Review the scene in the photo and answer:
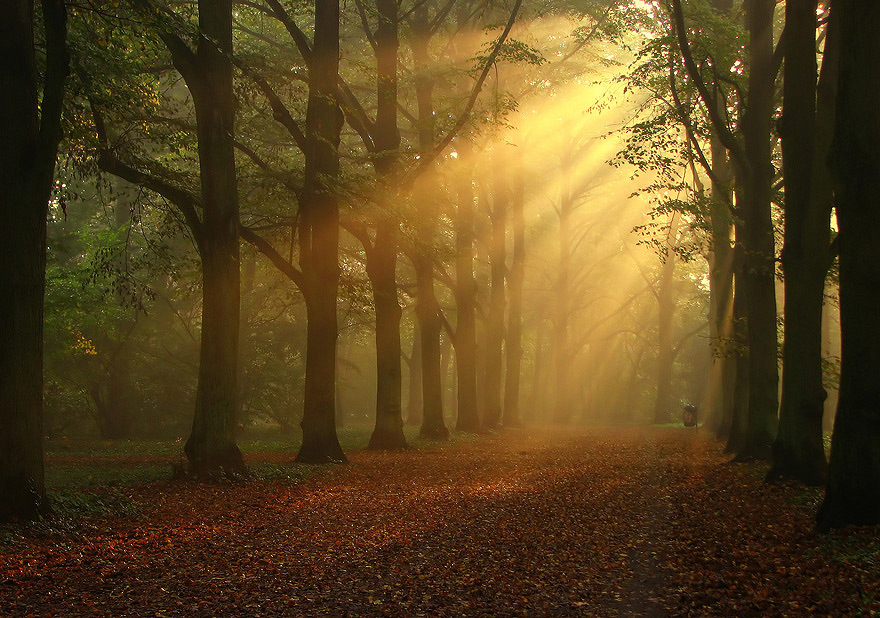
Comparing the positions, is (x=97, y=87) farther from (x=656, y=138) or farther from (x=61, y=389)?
(x=61, y=389)

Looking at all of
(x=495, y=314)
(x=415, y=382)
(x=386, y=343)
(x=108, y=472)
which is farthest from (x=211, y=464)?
(x=415, y=382)

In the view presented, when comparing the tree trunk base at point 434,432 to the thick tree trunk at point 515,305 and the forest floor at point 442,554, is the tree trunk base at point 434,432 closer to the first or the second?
the thick tree trunk at point 515,305

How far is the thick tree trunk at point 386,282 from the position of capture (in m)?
21.9

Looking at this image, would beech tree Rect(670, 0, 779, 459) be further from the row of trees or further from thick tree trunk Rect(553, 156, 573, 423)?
thick tree trunk Rect(553, 156, 573, 423)

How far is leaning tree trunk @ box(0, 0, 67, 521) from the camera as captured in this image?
8977mm

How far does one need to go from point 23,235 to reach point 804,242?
430 inches

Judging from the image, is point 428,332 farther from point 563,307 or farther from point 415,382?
point 563,307

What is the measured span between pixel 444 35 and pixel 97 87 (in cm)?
1877

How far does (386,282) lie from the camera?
73.4 feet

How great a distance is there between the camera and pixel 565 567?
751 cm

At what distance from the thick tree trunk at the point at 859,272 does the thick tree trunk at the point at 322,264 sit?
11297mm

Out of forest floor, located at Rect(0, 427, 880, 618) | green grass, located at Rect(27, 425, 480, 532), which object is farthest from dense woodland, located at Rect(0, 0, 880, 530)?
forest floor, located at Rect(0, 427, 880, 618)

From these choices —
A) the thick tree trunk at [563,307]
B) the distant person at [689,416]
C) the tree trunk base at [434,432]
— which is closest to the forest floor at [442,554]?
the tree trunk base at [434,432]

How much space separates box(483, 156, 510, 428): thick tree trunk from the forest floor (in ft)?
70.8
